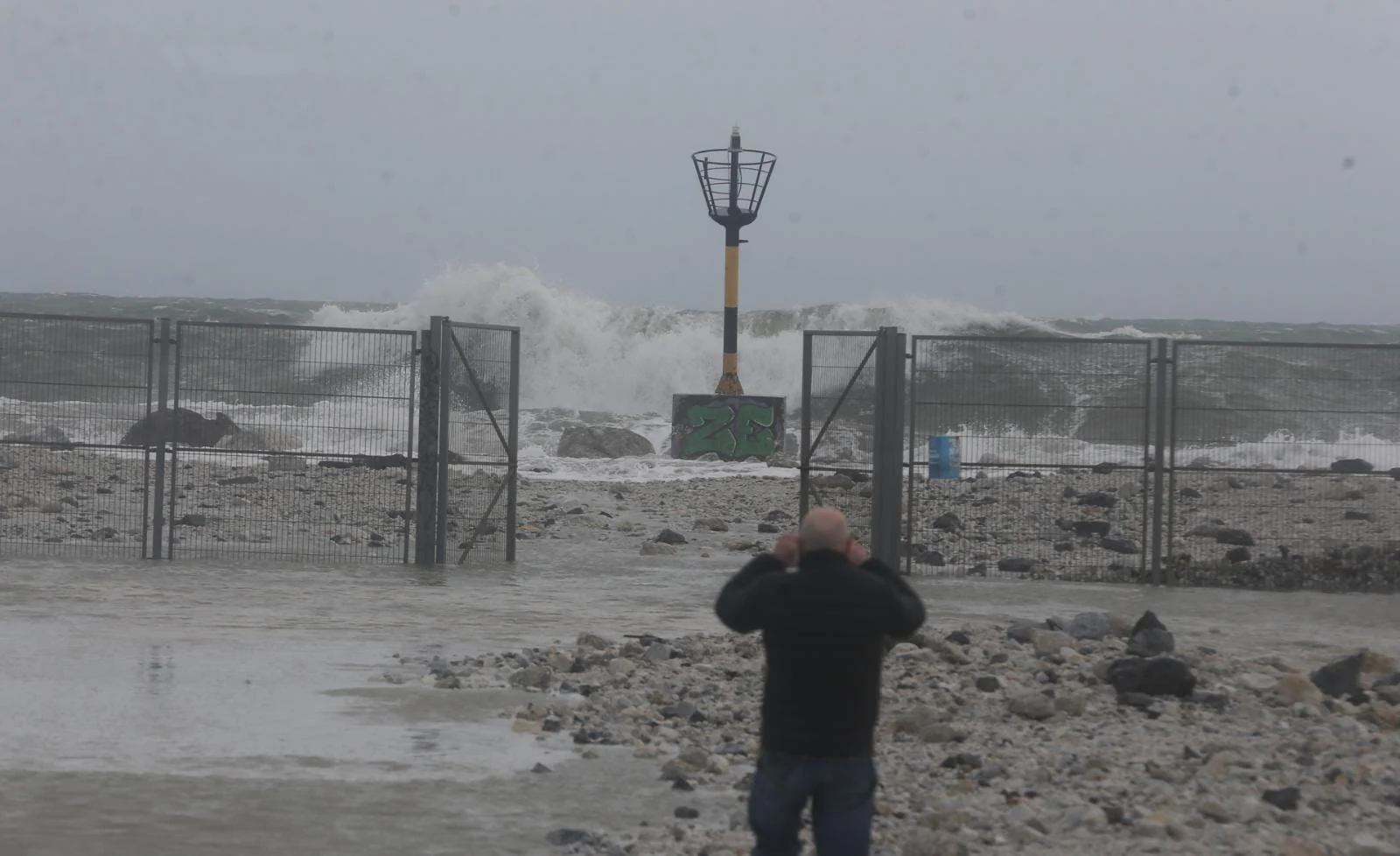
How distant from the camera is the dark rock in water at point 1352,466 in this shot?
14.5 m

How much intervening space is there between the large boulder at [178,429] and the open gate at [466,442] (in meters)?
1.89

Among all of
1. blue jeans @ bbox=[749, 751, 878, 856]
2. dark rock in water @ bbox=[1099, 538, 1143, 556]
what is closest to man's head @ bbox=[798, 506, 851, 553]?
blue jeans @ bbox=[749, 751, 878, 856]

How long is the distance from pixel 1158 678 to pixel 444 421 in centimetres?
799

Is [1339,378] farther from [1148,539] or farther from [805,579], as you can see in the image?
[805,579]

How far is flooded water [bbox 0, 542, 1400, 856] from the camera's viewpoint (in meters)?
6.56

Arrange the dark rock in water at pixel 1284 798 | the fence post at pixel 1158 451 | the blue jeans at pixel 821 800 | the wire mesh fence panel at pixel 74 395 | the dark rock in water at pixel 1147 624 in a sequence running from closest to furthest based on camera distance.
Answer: the blue jeans at pixel 821 800 < the dark rock in water at pixel 1284 798 < the dark rock in water at pixel 1147 624 < the fence post at pixel 1158 451 < the wire mesh fence panel at pixel 74 395

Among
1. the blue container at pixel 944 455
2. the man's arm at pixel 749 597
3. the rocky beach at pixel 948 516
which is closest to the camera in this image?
the man's arm at pixel 749 597

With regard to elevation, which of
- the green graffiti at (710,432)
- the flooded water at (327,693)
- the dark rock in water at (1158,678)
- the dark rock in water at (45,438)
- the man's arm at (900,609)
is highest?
the green graffiti at (710,432)

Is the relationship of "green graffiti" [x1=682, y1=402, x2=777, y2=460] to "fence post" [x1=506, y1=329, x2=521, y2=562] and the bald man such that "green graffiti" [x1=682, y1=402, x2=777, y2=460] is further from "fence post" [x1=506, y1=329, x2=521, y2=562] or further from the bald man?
the bald man

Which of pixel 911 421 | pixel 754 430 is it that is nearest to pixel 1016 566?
pixel 911 421

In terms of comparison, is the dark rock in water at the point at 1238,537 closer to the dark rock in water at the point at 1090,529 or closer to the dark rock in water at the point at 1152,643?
the dark rock in water at the point at 1090,529

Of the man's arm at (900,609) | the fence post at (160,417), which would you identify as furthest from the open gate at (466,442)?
the man's arm at (900,609)

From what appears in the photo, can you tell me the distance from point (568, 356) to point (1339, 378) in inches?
1628

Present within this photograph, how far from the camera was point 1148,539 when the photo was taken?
1563 cm
